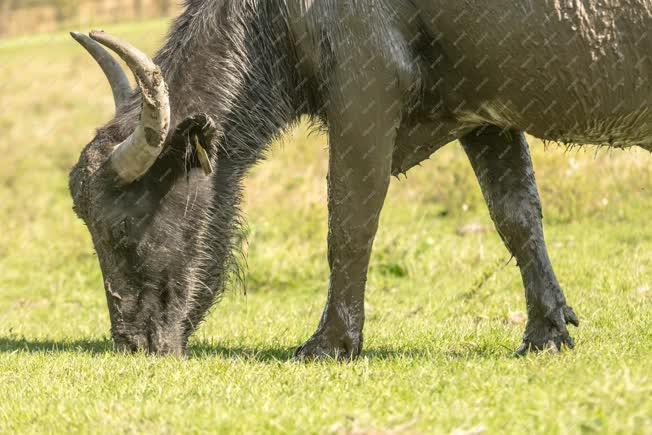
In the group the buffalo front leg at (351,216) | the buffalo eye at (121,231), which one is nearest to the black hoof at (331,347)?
the buffalo front leg at (351,216)

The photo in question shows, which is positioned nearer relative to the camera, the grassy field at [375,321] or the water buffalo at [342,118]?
the grassy field at [375,321]

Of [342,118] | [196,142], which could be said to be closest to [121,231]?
[196,142]

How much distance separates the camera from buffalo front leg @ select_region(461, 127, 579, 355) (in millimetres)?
7043

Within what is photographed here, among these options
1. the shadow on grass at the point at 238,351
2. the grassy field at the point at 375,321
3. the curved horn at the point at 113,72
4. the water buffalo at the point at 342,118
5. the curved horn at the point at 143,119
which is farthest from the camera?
the curved horn at the point at 113,72

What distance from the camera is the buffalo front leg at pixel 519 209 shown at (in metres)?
7.04

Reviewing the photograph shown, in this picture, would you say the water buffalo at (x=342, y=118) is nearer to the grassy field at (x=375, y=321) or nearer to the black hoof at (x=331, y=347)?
the black hoof at (x=331, y=347)

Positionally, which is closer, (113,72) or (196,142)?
(196,142)

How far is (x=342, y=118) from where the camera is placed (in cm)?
657

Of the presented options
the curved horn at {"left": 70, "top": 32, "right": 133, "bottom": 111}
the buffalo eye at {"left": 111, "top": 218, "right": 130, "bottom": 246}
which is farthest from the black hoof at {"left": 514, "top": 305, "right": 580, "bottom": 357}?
the curved horn at {"left": 70, "top": 32, "right": 133, "bottom": 111}

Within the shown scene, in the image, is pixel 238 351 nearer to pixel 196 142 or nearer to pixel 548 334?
pixel 196 142

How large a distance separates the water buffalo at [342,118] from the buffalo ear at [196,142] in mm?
12

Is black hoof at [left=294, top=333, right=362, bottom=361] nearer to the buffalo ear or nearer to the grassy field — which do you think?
the grassy field

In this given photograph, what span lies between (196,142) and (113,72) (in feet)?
3.78

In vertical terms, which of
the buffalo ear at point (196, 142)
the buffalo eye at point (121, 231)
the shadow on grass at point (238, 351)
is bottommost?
the shadow on grass at point (238, 351)
